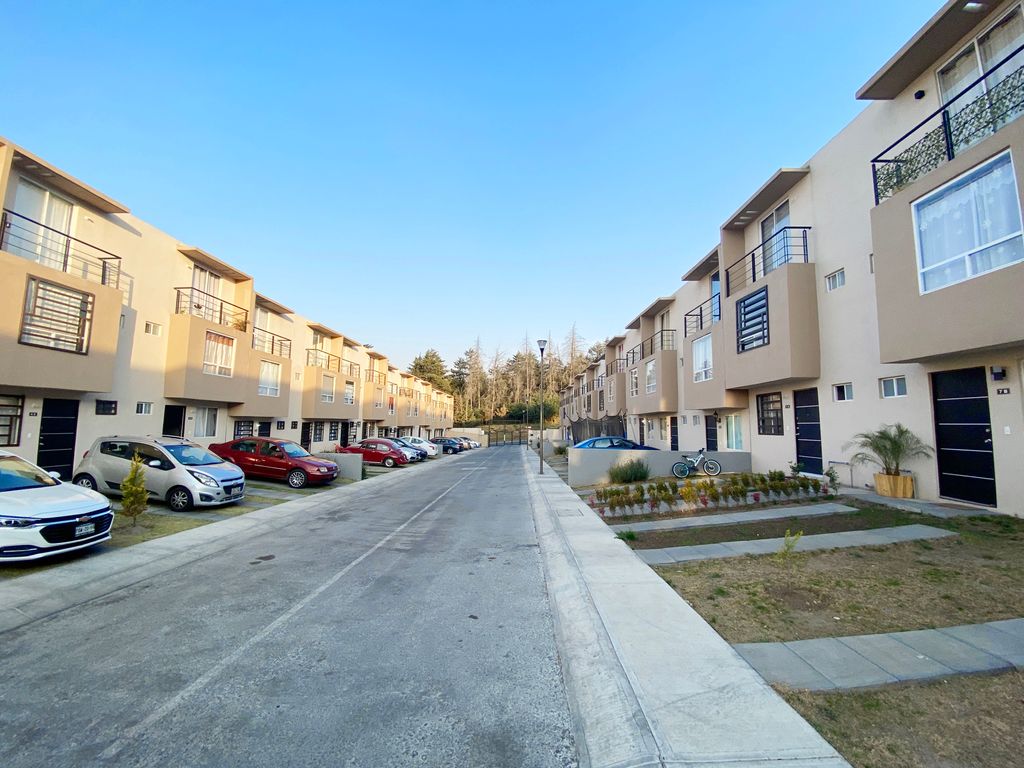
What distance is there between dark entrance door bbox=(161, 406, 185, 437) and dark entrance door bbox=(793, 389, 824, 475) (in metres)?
21.8

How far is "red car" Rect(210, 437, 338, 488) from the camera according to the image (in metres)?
16.8

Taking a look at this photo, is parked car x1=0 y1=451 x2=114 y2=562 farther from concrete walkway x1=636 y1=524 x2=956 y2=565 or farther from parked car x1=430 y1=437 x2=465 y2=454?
parked car x1=430 y1=437 x2=465 y2=454

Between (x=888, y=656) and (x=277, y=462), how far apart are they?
693 inches

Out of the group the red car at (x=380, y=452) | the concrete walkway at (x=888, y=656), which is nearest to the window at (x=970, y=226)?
the concrete walkway at (x=888, y=656)

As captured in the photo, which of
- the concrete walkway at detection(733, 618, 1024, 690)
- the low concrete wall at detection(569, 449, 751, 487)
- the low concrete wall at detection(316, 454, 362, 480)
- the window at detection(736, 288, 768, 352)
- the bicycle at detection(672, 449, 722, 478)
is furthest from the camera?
the low concrete wall at detection(316, 454, 362, 480)

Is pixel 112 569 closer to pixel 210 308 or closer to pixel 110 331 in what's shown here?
pixel 110 331

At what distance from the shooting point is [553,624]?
515 cm

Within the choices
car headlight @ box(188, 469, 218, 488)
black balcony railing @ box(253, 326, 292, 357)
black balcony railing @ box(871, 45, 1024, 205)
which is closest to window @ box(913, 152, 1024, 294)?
black balcony railing @ box(871, 45, 1024, 205)

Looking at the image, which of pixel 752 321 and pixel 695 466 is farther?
pixel 695 466

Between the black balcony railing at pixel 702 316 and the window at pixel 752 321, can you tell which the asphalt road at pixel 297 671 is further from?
the black balcony railing at pixel 702 316

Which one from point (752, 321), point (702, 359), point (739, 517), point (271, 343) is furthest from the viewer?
point (271, 343)

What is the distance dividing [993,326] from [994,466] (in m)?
3.02

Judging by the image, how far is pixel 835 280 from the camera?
13508 millimetres

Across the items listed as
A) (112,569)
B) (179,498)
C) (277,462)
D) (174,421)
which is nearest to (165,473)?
(179,498)
